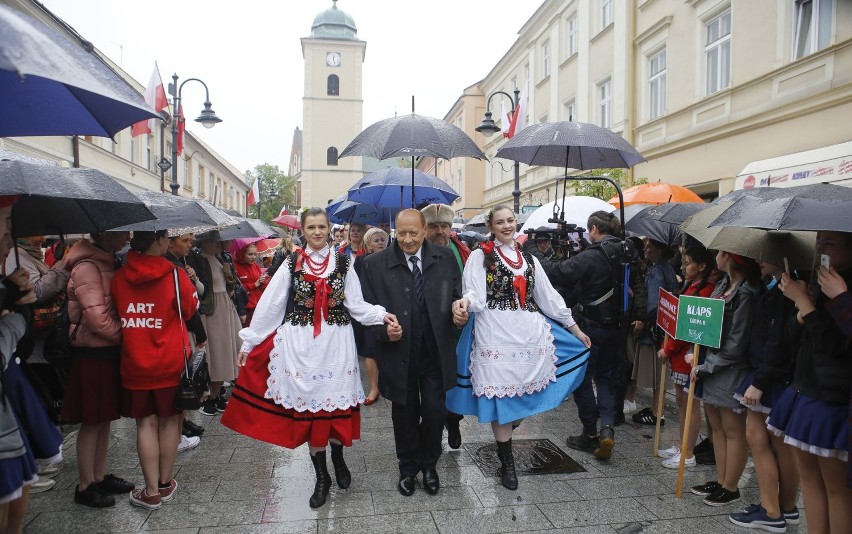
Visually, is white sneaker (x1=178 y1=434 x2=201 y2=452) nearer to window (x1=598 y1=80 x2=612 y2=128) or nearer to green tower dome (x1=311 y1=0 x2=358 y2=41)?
window (x1=598 y1=80 x2=612 y2=128)

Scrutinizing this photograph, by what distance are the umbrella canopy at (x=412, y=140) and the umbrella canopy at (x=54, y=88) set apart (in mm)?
2490

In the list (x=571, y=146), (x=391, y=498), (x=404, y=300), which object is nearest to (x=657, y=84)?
(x=571, y=146)

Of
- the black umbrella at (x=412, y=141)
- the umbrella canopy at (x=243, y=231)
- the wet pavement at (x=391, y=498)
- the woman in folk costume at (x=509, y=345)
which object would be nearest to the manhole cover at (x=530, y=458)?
the wet pavement at (x=391, y=498)

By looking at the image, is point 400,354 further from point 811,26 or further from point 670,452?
point 811,26

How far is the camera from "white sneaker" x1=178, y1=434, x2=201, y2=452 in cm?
518

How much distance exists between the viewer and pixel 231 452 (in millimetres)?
5160

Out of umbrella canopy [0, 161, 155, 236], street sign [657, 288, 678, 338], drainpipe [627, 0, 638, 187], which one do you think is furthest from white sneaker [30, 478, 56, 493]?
drainpipe [627, 0, 638, 187]

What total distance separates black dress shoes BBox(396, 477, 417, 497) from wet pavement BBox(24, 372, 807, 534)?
0.04 meters

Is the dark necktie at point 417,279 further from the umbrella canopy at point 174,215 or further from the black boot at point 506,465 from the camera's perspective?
the umbrella canopy at point 174,215

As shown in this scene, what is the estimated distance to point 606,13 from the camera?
63.4ft

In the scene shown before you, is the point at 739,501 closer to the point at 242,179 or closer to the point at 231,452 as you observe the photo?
the point at 231,452

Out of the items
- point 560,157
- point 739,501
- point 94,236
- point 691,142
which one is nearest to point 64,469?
point 94,236

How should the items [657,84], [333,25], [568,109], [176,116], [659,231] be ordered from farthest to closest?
[333,25]
[568,109]
[657,84]
[176,116]
[659,231]

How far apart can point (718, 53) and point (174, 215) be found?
13.7 m
